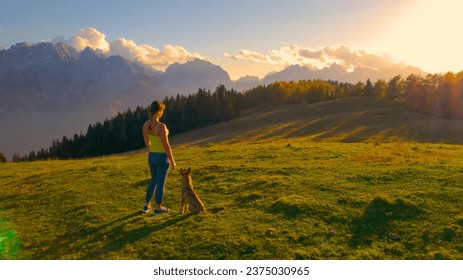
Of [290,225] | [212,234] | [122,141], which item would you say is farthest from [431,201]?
[122,141]

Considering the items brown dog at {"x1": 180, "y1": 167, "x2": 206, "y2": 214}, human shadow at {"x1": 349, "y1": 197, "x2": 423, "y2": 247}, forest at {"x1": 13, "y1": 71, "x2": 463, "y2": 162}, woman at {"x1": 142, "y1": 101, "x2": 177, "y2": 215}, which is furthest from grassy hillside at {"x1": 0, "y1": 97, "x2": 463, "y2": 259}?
forest at {"x1": 13, "y1": 71, "x2": 463, "y2": 162}

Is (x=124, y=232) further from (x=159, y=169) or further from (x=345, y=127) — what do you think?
(x=345, y=127)

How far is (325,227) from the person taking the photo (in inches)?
450

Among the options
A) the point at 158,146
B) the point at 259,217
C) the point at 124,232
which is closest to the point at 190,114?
the point at 158,146

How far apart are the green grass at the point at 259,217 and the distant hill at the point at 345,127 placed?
124 feet

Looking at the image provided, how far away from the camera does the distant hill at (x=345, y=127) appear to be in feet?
196

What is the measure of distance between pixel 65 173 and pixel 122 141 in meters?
110

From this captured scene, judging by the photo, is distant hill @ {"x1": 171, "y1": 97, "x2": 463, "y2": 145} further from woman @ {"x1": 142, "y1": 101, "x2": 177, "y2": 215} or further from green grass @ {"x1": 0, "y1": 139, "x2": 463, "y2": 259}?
woman @ {"x1": 142, "y1": 101, "x2": 177, "y2": 215}

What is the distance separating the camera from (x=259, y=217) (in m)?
12.4

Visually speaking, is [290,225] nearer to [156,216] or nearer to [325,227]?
[325,227]

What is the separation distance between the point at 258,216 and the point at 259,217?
0.11 meters

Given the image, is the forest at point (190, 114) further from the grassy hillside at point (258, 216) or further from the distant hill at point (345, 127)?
the grassy hillside at point (258, 216)

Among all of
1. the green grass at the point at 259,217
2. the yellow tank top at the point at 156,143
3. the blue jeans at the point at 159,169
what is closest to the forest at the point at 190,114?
the green grass at the point at 259,217

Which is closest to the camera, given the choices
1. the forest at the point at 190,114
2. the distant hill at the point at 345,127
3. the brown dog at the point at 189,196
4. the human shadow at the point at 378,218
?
the human shadow at the point at 378,218
